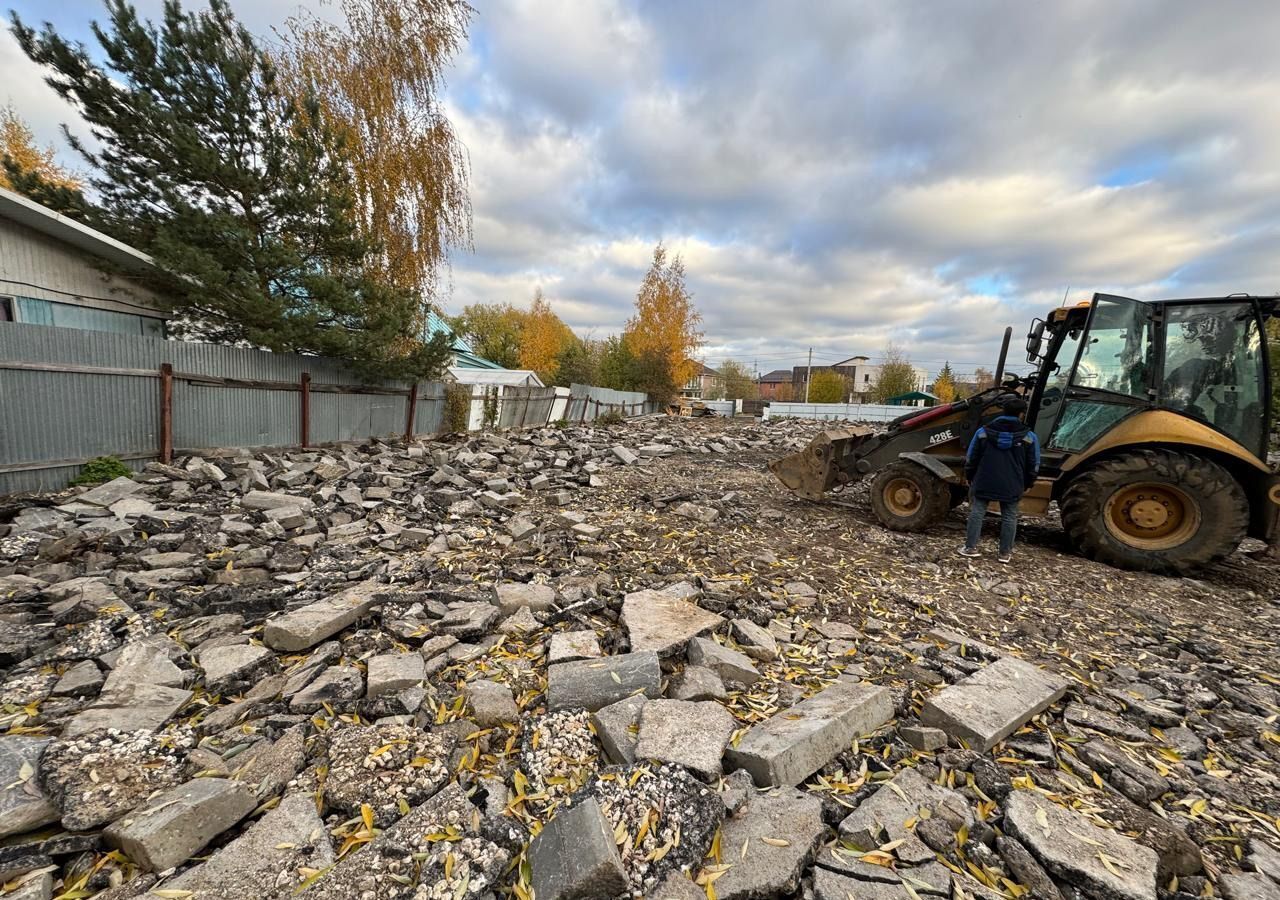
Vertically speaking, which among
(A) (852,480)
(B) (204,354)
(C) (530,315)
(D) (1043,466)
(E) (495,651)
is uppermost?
(C) (530,315)

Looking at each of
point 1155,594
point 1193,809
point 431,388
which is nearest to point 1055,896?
point 1193,809

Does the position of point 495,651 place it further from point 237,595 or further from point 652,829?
point 237,595

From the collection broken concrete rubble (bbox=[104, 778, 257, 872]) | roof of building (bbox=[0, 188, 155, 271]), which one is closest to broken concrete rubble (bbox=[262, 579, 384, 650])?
broken concrete rubble (bbox=[104, 778, 257, 872])

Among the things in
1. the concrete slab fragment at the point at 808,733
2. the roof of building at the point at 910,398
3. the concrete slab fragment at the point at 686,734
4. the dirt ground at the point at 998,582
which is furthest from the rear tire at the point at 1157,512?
the roof of building at the point at 910,398

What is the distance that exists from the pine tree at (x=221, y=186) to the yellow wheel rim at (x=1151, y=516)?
37.5 feet

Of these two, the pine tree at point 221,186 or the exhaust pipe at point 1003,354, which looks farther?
the pine tree at point 221,186

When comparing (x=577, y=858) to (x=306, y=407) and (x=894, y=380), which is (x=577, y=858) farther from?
(x=894, y=380)

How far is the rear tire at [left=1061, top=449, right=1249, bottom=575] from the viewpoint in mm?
4684

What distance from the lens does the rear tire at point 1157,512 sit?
4684 mm

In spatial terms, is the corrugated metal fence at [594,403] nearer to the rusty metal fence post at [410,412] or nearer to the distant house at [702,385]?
the rusty metal fence post at [410,412]

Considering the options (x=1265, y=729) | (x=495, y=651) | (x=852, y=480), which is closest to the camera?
(x=1265, y=729)

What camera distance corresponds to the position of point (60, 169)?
18.7 m

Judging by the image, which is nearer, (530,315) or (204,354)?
(204,354)

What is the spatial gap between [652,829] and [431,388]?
12.8 m
